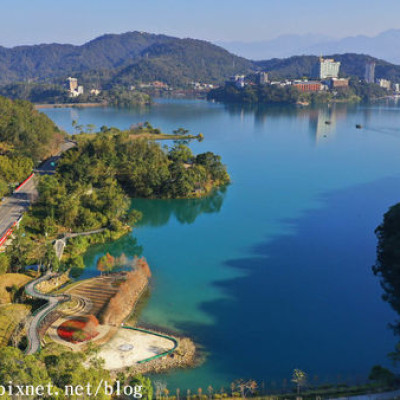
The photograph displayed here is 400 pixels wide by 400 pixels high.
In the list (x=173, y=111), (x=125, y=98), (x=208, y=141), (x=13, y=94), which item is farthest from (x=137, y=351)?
(x=13, y=94)

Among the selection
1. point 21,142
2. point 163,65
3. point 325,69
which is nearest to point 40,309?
point 21,142

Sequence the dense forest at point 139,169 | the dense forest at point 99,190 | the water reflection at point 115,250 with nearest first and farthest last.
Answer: the dense forest at point 99,190 < the water reflection at point 115,250 < the dense forest at point 139,169

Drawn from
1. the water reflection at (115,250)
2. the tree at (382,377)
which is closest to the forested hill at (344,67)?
the water reflection at (115,250)

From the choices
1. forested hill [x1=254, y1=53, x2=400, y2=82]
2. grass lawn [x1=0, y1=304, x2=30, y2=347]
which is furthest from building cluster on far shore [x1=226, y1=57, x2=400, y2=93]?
grass lawn [x1=0, y1=304, x2=30, y2=347]

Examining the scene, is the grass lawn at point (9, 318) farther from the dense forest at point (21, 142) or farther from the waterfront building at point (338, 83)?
the waterfront building at point (338, 83)

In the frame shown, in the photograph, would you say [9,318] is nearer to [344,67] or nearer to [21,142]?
[21,142]

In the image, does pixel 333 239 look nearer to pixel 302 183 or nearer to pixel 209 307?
pixel 209 307
